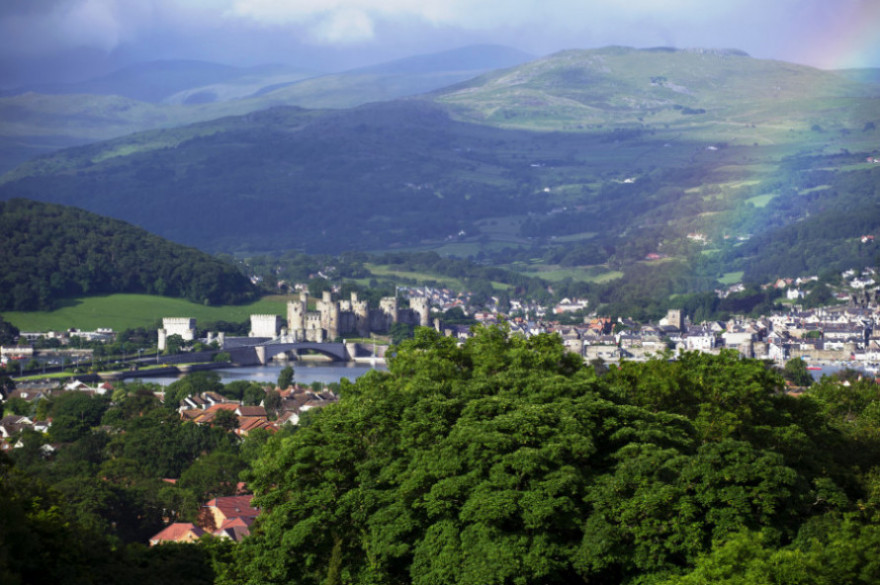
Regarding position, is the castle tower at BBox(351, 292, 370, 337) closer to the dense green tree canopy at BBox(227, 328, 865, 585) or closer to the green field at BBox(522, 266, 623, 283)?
the green field at BBox(522, 266, 623, 283)

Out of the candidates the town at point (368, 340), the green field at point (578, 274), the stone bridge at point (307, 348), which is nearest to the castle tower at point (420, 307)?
the town at point (368, 340)

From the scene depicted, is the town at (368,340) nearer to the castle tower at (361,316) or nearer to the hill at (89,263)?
the castle tower at (361,316)

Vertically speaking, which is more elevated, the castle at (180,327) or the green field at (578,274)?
the castle at (180,327)

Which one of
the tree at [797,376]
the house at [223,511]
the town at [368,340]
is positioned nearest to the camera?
the house at [223,511]

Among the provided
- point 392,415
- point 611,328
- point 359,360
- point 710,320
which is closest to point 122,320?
point 359,360

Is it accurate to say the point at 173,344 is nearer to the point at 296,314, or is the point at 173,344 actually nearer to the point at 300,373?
the point at 300,373
